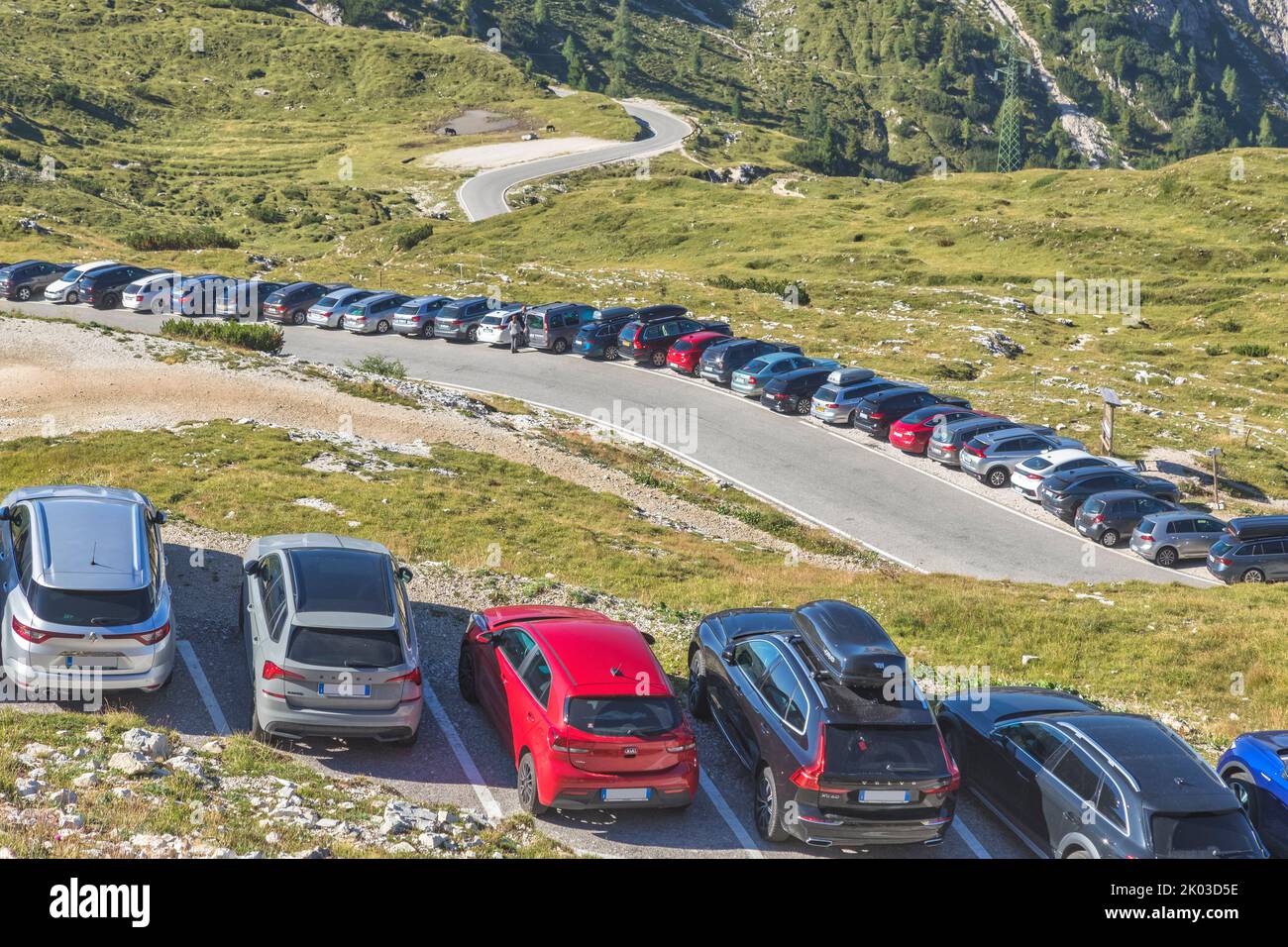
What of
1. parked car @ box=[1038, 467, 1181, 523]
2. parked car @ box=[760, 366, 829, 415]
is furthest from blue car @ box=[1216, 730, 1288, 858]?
parked car @ box=[760, 366, 829, 415]

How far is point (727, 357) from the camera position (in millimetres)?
44375

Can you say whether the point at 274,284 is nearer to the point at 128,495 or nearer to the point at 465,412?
the point at 465,412

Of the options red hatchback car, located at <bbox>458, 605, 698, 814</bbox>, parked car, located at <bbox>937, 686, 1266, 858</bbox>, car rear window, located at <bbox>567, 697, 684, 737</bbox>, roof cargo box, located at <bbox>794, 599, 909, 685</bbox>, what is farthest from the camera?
roof cargo box, located at <bbox>794, 599, 909, 685</bbox>

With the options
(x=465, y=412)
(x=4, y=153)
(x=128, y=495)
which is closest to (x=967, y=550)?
(x=465, y=412)

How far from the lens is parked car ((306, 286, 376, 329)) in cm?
4947

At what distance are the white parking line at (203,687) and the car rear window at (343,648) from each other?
150 cm

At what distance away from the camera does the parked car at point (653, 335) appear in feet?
153

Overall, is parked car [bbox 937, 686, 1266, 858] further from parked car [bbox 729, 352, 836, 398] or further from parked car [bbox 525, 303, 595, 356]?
parked car [bbox 525, 303, 595, 356]

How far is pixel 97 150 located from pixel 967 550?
9939 cm

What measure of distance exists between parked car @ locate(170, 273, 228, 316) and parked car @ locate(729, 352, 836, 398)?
23.1 meters

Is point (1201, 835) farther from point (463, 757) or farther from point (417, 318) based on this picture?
point (417, 318)

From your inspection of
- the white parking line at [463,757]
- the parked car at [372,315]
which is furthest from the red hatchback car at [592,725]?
the parked car at [372,315]

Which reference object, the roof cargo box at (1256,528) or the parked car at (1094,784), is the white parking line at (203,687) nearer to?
the parked car at (1094,784)

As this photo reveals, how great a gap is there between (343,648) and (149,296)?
4061 centimetres
